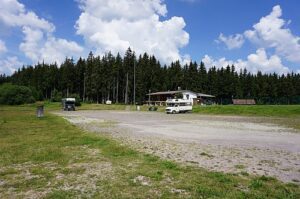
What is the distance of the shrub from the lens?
315 ft

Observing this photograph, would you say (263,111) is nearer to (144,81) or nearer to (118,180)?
(118,180)

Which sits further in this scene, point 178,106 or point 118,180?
point 178,106

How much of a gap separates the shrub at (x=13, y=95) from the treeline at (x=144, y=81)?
30.2 feet

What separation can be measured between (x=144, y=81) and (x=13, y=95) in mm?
42238

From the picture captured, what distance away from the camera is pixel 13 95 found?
318 feet

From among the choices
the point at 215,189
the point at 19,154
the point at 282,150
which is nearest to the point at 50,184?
the point at 215,189

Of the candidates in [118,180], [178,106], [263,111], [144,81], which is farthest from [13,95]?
[118,180]

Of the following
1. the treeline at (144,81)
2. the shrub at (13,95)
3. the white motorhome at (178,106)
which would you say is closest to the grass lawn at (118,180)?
the white motorhome at (178,106)

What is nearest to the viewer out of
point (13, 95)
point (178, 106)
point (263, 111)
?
point (263, 111)

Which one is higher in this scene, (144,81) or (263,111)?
(144,81)

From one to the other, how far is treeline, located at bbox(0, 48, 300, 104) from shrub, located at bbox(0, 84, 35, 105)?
920 cm

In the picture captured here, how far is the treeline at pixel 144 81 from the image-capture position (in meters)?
101

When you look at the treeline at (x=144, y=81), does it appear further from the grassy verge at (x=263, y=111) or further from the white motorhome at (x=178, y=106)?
the grassy verge at (x=263, y=111)

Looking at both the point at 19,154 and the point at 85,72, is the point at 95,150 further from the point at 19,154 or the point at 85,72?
the point at 85,72
